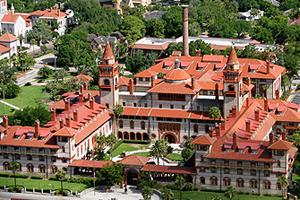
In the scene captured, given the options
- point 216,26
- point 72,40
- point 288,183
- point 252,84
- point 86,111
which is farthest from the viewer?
point 216,26

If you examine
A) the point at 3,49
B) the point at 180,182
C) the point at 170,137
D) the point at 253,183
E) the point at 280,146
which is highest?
the point at 280,146

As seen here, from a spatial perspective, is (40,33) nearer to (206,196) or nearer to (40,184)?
(40,184)

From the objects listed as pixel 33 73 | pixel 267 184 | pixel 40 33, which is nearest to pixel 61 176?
pixel 267 184

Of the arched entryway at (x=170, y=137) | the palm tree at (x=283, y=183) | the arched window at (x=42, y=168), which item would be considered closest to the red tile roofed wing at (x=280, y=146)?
the palm tree at (x=283, y=183)

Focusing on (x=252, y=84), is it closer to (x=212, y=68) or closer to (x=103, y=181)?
(x=212, y=68)

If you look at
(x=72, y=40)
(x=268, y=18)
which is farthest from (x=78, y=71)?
(x=268, y=18)

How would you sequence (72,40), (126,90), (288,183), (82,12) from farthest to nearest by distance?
(82,12), (72,40), (126,90), (288,183)

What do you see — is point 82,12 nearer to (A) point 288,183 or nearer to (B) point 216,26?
(B) point 216,26

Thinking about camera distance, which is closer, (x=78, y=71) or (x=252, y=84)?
(x=252, y=84)
